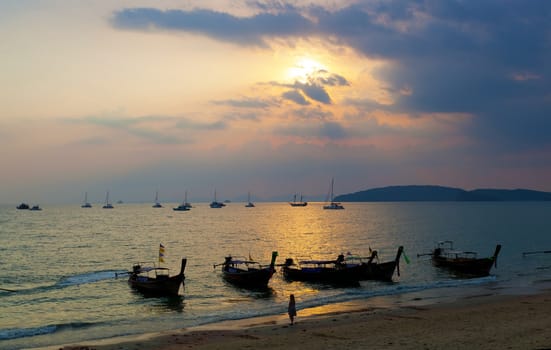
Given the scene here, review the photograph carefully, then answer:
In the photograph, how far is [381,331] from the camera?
896 inches

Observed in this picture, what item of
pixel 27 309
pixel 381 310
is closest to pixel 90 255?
pixel 27 309

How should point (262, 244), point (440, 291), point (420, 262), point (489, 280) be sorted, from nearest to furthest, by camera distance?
point (440, 291), point (489, 280), point (420, 262), point (262, 244)

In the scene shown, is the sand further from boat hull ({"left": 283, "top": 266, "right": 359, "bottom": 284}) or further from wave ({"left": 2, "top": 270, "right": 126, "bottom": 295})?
wave ({"left": 2, "top": 270, "right": 126, "bottom": 295})

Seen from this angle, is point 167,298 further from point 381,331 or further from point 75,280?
point 381,331

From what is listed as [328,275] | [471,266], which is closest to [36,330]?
[328,275]

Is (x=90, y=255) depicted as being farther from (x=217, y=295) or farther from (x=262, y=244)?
(x=217, y=295)

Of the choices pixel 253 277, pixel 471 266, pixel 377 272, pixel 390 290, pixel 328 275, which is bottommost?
pixel 390 290

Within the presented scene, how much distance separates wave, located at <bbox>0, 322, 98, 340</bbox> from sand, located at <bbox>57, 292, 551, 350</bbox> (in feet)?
16.3

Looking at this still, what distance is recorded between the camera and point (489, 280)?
43.7m

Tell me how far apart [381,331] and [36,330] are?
1886 centimetres

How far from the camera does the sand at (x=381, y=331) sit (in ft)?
65.7

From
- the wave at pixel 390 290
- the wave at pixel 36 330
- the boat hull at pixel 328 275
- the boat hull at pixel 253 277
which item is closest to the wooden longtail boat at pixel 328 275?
the boat hull at pixel 328 275

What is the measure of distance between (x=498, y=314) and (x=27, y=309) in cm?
3001

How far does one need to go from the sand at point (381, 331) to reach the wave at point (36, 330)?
195 inches
